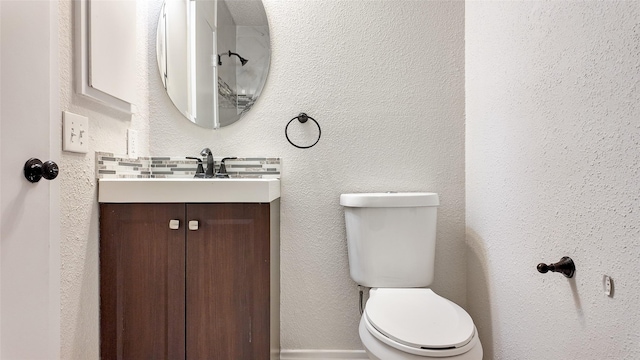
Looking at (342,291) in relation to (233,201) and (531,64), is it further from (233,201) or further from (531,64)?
(531,64)

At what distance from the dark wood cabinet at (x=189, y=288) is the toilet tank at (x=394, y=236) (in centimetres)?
43

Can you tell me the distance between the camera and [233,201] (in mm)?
1110

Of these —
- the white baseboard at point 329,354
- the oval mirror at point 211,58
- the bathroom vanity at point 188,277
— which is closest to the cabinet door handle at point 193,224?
the bathroom vanity at point 188,277

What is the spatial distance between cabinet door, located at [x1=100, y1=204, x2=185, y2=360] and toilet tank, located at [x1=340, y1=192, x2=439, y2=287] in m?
0.69

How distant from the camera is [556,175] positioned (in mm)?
919

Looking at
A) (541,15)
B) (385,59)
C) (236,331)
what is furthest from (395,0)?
(236,331)

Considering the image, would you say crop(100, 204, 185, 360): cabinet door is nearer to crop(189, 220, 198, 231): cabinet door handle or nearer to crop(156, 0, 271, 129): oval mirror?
crop(189, 220, 198, 231): cabinet door handle

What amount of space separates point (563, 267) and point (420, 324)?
0.43 metres

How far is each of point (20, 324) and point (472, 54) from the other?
1843mm

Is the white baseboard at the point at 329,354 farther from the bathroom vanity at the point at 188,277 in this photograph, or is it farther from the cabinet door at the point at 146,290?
the cabinet door at the point at 146,290

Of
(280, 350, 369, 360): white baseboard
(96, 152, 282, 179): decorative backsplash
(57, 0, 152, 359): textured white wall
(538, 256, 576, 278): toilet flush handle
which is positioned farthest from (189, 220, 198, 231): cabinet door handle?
(538, 256, 576, 278): toilet flush handle

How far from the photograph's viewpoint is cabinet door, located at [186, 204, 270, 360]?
1.11 meters

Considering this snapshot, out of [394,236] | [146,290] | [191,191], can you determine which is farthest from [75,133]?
[394,236]

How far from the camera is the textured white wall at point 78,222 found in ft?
3.21
